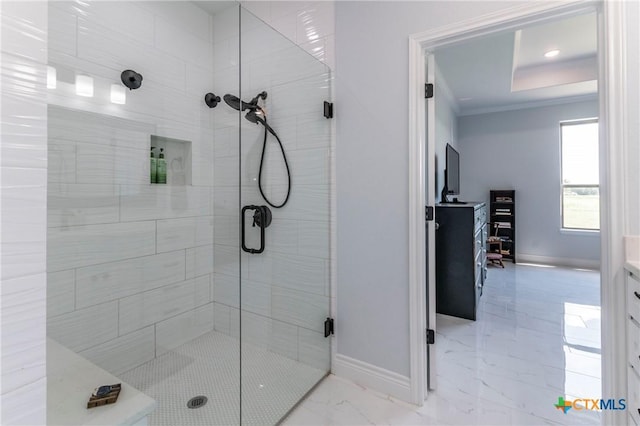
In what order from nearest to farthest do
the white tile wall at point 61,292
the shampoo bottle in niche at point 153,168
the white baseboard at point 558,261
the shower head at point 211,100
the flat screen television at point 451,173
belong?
1. the white tile wall at point 61,292
2. the shampoo bottle in niche at point 153,168
3. the shower head at point 211,100
4. the flat screen television at point 451,173
5. the white baseboard at point 558,261

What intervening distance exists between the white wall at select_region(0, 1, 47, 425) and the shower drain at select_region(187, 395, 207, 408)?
1.30 m

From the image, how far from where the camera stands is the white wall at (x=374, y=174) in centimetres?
174

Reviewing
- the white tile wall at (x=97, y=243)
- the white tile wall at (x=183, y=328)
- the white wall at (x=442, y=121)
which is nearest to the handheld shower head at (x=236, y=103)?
the white tile wall at (x=97, y=243)

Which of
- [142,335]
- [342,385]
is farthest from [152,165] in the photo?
[342,385]

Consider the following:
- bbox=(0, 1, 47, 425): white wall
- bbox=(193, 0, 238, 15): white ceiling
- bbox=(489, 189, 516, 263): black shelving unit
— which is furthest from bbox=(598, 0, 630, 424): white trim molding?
bbox=(489, 189, 516, 263): black shelving unit

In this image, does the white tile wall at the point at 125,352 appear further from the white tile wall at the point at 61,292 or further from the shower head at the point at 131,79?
the shower head at the point at 131,79

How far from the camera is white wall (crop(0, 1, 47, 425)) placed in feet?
1.66

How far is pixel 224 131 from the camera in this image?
6.81 feet

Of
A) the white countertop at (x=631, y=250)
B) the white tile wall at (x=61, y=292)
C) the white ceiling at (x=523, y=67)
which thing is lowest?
the white tile wall at (x=61, y=292)

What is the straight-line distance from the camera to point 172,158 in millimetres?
2189

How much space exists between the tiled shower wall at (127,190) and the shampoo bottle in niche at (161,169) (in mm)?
62

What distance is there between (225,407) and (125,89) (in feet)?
6.46

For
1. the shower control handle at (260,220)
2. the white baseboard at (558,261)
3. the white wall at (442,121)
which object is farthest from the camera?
the white baseboard at (558,261)

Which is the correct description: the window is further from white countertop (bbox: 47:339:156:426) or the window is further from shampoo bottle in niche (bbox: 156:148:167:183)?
white countertop (bbox: 47:339:156:426)
